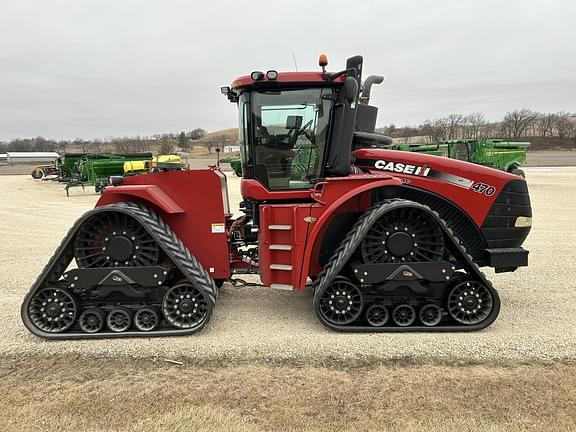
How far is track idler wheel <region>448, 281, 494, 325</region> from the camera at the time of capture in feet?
15.3

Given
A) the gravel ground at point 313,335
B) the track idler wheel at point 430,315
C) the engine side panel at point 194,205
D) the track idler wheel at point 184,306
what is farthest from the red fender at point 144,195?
the track idler wheel at point 430,315

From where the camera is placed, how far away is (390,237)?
4664 millimetres

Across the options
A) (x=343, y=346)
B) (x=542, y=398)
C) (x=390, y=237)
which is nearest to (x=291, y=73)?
(x=390, y=237)

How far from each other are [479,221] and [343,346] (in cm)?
212

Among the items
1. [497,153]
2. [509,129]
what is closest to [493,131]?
[509,129]

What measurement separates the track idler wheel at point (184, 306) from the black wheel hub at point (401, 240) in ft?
5.98

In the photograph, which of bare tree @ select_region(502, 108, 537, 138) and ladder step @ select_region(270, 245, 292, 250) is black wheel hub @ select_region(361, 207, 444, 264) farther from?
bare tree @ select_region(502, 108, 537, 138)

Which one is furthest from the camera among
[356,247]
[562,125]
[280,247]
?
[562,125]

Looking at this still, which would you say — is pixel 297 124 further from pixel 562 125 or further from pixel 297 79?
pixel 562 125

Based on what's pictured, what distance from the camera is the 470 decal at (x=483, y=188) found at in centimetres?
493

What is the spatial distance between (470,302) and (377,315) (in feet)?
3.24

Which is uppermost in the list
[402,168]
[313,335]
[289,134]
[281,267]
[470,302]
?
[289,134]

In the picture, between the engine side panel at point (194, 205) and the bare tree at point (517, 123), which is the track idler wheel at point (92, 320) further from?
the bare tree at point (517, 123)

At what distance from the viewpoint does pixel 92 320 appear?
4.66m
